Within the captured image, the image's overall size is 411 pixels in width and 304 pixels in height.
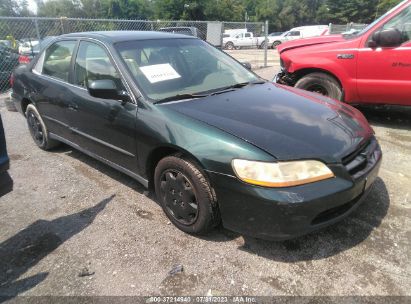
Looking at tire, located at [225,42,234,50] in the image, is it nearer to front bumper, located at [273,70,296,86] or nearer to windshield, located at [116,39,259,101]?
front bumper, located at [273,70,296,86]

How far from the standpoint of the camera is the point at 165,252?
8.55 ft

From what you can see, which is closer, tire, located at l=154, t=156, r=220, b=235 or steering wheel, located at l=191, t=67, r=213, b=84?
tire, located at l=154, t=156, r=220, b=235

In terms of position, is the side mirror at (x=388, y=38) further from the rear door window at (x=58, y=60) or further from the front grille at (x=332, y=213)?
the rear door window at (x=58, y=60)

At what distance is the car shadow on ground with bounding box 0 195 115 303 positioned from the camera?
2.34 m

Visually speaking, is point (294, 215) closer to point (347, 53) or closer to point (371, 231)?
point (371, 231)

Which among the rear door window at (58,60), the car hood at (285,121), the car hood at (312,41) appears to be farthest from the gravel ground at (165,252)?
the car hood at (312,41)

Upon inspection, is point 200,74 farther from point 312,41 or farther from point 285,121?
point 312,41

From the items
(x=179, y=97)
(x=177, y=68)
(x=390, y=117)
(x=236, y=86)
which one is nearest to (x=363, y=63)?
(x=390, y=117)

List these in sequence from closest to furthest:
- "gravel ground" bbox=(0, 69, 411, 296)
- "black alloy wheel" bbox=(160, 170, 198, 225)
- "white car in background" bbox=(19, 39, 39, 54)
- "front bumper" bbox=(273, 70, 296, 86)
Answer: "gravel ground" bbox=(0, 69, 411, 296)
"black alloy wheel" bbox=(160, 170, 198, 225)
"front bumper" bbox=(273, 70, 296, 86)
"white car in background" bbox=(19, 39, 39, 54)

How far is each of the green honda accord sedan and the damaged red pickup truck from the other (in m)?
1.96

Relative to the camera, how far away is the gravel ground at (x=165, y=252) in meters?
2.27

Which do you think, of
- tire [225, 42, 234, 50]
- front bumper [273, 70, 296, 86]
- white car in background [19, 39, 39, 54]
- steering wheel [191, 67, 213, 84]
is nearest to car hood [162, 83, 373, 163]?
steering wheel [191, 67, 213, 84]

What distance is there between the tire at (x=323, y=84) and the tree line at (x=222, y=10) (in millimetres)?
46269

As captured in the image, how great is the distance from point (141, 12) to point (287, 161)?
6665 cm
